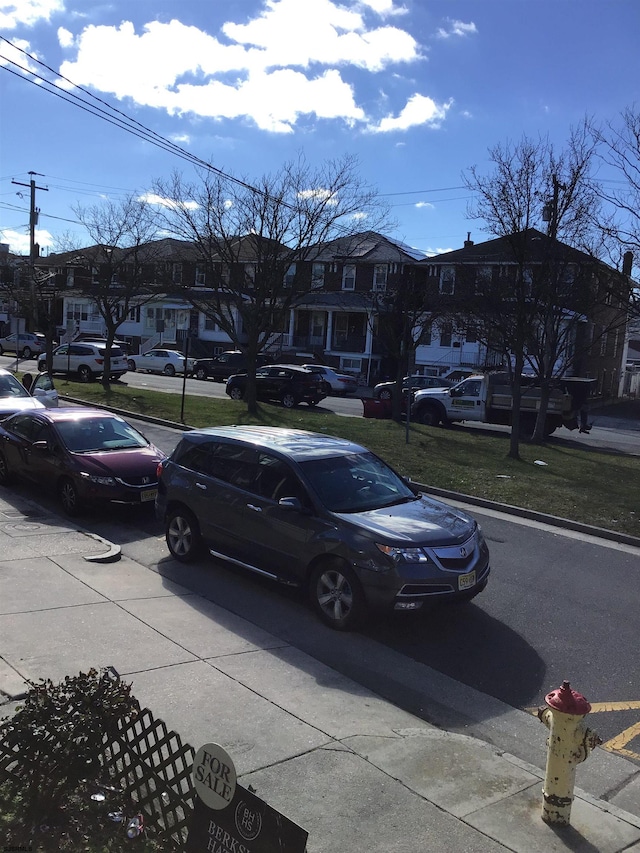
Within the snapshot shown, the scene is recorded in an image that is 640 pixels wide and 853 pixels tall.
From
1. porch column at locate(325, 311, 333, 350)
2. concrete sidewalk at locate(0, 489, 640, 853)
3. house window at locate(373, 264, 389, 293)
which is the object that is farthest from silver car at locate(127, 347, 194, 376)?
concrete sidewalk at locate(0, 489, 640, 853)

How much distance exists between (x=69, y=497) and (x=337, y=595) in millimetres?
5308

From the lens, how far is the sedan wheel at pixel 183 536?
8539 mm

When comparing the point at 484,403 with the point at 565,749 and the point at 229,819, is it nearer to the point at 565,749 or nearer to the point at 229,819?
the point at 565,749

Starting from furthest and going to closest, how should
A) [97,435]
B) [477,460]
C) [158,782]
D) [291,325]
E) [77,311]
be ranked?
[77,311], [291,325], [477,460], [97,435], [158,782]

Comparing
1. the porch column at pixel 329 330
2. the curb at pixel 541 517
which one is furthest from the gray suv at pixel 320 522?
the porch column at pixel 329 330

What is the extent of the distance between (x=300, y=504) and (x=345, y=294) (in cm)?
4423

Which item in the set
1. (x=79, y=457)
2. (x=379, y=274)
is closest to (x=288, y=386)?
(x=79, y=457)

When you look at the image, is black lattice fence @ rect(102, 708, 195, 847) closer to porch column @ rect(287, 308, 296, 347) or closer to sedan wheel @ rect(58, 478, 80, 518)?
sedan wheel @ rect(58, 478, 80, 518)

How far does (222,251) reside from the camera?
24062mm

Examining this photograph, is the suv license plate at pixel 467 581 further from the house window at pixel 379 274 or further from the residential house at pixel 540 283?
the house window at pixel 379 274

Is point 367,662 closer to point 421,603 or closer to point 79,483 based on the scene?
point 421,603

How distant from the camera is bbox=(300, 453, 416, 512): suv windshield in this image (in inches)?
→ 293

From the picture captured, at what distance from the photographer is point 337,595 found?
686cm

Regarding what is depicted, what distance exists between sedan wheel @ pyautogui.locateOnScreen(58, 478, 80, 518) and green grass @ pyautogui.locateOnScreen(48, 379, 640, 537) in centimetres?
646
